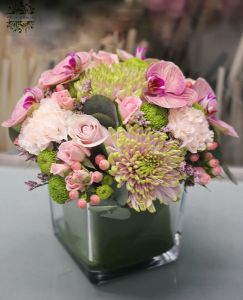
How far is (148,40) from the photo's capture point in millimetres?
1344

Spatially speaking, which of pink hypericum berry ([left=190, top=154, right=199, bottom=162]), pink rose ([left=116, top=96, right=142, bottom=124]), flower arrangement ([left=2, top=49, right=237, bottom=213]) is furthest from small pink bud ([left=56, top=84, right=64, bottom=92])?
pink hypericum berry ([left=190, top=154, right=199, bottom=162])

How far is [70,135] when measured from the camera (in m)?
0.59

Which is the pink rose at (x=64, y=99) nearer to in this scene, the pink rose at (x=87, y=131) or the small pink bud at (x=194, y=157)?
the pink rose at (x=87, y=131)

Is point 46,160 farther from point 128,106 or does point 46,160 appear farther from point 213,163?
point 213,163

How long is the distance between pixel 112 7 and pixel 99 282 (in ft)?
2.70

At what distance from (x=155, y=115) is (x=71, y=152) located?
0.42 feet

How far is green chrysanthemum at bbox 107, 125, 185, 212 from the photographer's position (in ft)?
1.83

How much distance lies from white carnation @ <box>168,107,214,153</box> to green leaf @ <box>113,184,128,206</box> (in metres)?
0.10

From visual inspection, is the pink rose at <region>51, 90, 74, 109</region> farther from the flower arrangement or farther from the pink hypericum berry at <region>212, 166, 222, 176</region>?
the pink hypericum berry at <region>212, 166, 222, 176</region>

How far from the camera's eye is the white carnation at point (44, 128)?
23.7 inches

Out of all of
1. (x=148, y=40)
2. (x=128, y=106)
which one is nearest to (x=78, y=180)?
(x=128, y=106)

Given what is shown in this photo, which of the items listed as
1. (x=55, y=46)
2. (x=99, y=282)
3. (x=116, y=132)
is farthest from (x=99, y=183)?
(x=55, y=46)

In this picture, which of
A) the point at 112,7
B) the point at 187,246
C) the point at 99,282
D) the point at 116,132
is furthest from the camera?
the point at 112,7

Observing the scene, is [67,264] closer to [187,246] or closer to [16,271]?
[16,271]
